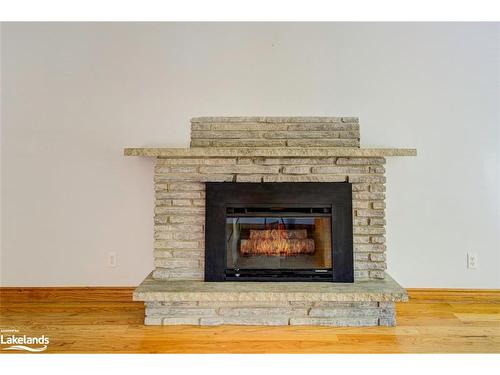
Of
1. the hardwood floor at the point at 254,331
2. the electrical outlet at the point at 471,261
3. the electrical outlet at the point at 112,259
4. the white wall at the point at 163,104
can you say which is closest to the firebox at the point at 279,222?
the hardwood floor at the point at 254,331

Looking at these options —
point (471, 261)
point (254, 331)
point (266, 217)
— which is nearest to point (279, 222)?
point (266, 217)

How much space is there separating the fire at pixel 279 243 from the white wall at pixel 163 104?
2.31ft

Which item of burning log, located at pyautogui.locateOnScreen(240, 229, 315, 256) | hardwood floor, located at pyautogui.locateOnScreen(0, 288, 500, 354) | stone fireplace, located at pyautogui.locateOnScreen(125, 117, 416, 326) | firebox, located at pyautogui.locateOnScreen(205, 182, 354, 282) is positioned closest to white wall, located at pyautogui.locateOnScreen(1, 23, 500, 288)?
hardwood floor, located at pyautogui.locateOnScreen(0, 288, 500, 354)

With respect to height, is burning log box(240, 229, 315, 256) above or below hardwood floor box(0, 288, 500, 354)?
above

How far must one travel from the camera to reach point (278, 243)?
7.35ft

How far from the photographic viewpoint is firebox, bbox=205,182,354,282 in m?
2.14

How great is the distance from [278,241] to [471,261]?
4.64 feet

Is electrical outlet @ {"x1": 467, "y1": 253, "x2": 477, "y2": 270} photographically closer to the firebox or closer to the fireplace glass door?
the firebox

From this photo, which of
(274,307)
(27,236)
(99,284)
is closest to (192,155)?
(274,307)

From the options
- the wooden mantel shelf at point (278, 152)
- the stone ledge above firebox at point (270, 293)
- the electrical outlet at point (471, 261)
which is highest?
the wooden mantel shelf at point (278, 152)

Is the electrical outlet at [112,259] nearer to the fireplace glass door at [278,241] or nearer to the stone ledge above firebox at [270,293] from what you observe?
the stone ledge above firebox at [270,293]

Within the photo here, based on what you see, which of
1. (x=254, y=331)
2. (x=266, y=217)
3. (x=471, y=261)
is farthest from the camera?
(x=471, y=261)

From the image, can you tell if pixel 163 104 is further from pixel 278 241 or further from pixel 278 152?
pixel 278 241

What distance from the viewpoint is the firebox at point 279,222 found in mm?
2145
